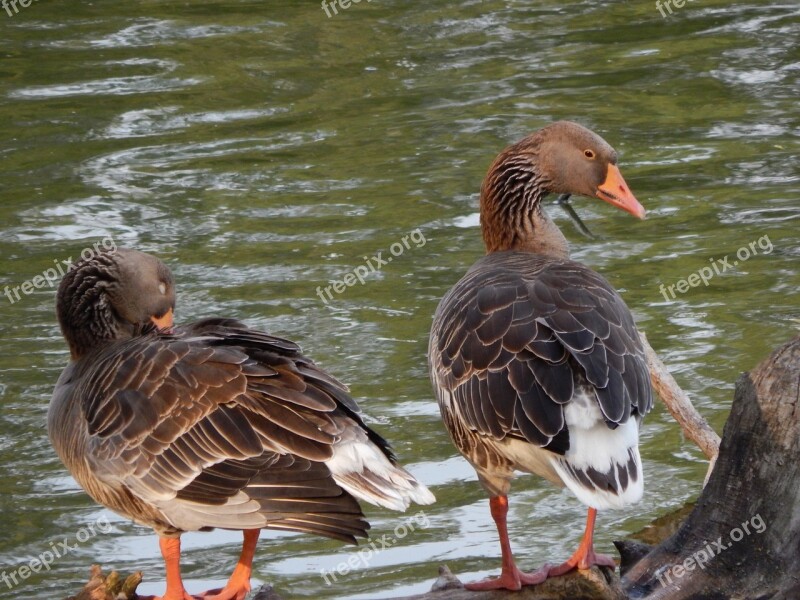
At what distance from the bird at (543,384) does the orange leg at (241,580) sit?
3.35 feet

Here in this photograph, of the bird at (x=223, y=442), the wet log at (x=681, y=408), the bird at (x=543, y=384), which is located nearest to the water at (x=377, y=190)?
the wet log at (x=681, y=408)

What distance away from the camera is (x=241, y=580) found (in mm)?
6199

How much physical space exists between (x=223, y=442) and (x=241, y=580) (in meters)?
0.71

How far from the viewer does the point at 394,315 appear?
11219 millimetres

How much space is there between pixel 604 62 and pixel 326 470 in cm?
1234

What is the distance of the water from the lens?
8.50m

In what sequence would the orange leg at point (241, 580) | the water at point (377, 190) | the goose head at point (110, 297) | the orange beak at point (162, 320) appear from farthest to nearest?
the water at point (377, 190) < the orange beak at point (162, 320) < the goose head at point (110, 297) < the orange leg at point (241, 580)

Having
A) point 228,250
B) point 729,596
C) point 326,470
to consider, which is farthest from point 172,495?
point 228,250

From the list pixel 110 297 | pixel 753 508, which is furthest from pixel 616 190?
pixel 110 297

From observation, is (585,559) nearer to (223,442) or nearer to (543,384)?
(543,384)

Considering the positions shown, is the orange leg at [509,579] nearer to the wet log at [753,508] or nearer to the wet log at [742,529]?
the wet log at [742,529]

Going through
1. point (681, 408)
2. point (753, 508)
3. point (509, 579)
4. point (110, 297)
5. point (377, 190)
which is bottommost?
point (377, 190)

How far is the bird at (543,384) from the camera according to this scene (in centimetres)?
564

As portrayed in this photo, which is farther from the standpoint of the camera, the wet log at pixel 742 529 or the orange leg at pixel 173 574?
the orange leg at pixel 173 574
